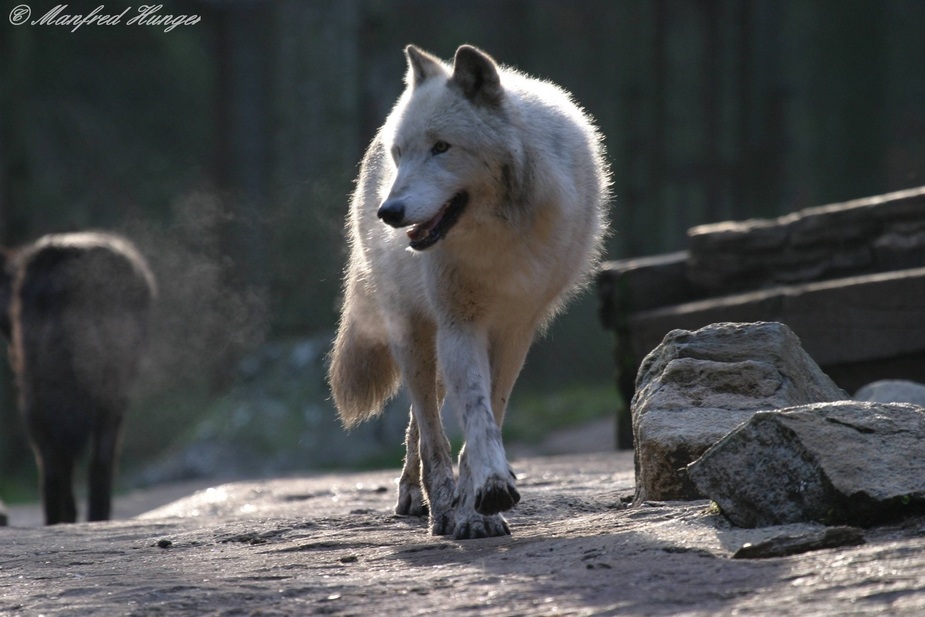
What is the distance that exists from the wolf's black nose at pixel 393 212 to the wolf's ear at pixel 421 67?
2.08 ft

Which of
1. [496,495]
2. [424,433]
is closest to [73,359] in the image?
[424,433]

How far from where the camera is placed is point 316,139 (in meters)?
10.8

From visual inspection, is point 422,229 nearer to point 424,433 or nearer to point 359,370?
point 424,433

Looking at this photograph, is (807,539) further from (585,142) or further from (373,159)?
(373,159)

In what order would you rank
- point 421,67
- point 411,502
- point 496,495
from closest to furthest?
point 496,495 → point 421,67 → point 411,502

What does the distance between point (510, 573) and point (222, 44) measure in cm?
1102

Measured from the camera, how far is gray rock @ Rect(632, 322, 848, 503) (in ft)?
11.4

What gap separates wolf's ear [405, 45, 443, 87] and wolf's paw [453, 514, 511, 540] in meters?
1.45

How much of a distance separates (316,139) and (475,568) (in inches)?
330

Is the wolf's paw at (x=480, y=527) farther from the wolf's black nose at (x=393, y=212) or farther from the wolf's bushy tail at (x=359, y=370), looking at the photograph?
the wolf's bushy tail at (x=359, y=370)

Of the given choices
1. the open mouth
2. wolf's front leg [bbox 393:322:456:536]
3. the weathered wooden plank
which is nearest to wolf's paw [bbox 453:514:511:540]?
wolf's front leg [bbox 393:322:456:536]

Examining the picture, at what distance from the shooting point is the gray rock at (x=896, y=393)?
462 centimetres

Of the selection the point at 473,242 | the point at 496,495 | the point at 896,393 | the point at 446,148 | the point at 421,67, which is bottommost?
the point at 496,495

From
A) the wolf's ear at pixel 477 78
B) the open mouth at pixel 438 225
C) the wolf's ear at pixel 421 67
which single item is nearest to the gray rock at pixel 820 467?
the open mouth at pixel 438 225
